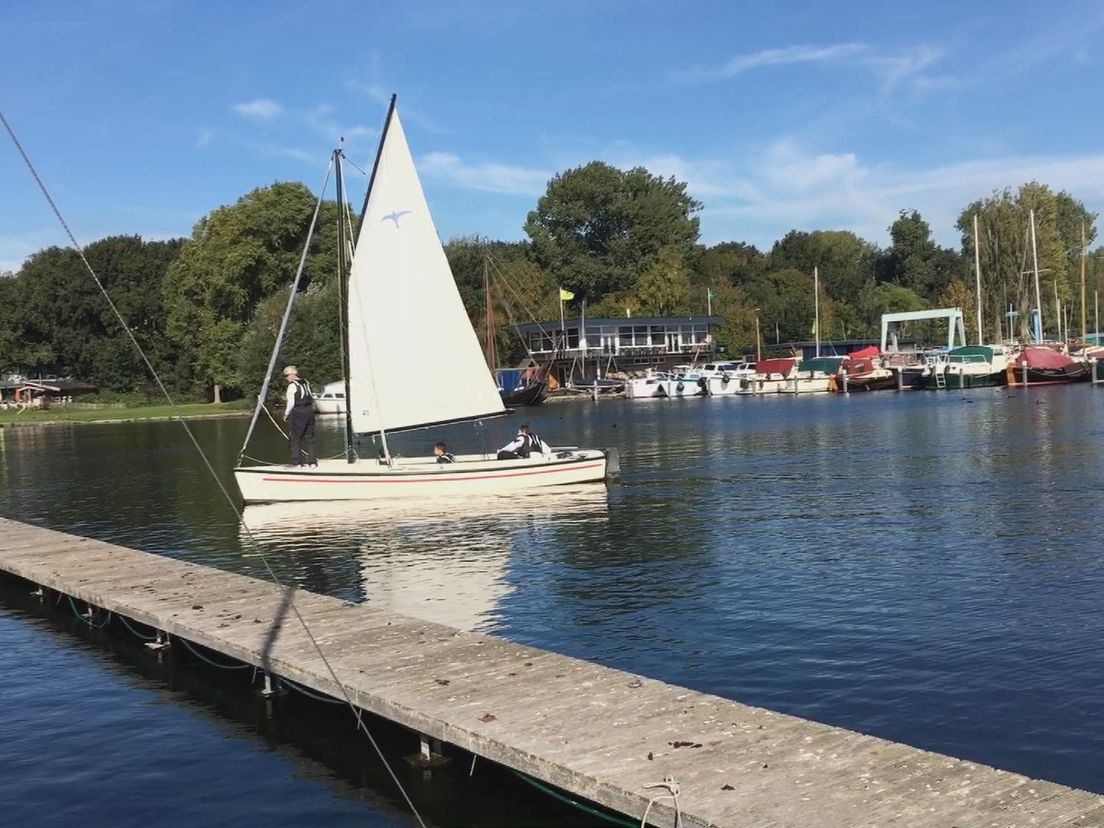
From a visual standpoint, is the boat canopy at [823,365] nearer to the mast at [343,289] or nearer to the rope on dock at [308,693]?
the mast at [343,289]

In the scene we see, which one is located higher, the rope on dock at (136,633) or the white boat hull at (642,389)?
the white boat hull at (642,389)

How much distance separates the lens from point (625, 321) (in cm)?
12750

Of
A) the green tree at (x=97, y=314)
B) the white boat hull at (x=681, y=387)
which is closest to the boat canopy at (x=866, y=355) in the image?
the white boat hull at (x=681, y=387)

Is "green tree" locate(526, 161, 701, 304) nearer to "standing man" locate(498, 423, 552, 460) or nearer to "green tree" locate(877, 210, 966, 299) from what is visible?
"green tree" locate(877, 210, 966, 299)

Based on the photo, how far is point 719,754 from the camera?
9422 millimetres

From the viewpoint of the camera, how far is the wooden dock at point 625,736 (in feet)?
26.9

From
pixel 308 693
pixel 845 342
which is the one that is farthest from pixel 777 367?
pixel 308 693

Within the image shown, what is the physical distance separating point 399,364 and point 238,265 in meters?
79.2

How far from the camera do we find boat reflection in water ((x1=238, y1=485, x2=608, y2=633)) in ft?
64.1

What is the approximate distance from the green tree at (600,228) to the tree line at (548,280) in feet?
0.68

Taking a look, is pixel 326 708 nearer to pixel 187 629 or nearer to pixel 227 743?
pixel 227 743

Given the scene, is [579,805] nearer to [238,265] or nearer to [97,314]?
[238,265]

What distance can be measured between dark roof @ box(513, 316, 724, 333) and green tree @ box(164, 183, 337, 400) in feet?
84.8

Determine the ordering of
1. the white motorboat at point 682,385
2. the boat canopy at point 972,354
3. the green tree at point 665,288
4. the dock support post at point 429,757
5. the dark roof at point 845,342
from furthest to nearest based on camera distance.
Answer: the dark roof at point 845,342
the green tree at point 665,288
the white motorboat at point 682,385
the boat canopy at point 972,354
the dock support post at point 429,757
